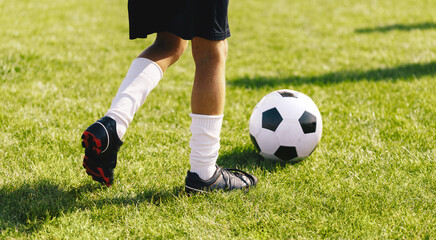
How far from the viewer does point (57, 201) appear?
8.02 feet

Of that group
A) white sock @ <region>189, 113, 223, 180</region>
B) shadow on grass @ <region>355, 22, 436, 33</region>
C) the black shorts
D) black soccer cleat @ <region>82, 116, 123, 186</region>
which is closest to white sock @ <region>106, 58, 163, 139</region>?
black soccer cleat @ <region>82, 116, 123, 186</region>

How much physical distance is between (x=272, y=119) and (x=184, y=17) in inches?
45.8

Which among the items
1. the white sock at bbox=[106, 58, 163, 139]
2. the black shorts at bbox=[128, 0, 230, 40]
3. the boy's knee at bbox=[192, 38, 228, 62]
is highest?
the black shorts at bbox=[128, 0, 230, 40]

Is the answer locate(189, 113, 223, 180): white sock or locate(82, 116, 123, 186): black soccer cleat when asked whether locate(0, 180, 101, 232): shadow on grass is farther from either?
locate(189, 113, 223, 180): white sock

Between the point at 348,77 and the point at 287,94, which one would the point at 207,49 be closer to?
the point at 287,94

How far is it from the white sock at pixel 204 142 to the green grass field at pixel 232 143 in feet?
0.58

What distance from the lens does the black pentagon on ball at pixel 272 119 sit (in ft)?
10.0

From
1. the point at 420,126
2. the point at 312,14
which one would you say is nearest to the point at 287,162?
the point at 420,126

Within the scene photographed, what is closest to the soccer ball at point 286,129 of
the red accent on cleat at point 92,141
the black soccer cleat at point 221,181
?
the black soccer cleat at point 221,181

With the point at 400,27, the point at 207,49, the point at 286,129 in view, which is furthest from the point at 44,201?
the point at 400,27

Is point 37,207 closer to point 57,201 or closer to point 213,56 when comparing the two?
point 57,201

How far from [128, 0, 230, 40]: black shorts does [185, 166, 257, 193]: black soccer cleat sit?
0.85 m

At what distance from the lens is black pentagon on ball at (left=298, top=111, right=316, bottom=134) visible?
3.05m

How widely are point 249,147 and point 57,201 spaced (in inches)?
60.1
